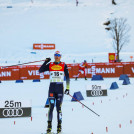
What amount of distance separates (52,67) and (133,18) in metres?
80.8

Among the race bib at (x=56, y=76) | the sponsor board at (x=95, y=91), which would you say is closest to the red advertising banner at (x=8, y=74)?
the sponsor board at (x=95, y=91)

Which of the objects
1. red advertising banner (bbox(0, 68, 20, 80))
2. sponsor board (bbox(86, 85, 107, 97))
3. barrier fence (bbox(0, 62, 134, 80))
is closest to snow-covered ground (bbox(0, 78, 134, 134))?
sponsor board (bbox(86, 85, 107, 97))

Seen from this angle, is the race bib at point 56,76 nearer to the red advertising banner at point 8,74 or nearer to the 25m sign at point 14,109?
the 25m sign at point 14,109

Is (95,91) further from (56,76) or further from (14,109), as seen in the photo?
(56,76)

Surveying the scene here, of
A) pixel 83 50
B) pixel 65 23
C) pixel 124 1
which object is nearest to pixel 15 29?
pixel 65 23

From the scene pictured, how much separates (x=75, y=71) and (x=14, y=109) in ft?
75.4

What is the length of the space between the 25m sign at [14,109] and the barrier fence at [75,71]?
22.5 m

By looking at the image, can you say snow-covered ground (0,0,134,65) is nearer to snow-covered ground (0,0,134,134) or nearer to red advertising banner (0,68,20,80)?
snow-covered ground (0,0,134,134)

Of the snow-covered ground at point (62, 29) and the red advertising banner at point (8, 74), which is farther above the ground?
the snow-covered ground at point (62, 29)

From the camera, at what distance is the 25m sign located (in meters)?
11.0

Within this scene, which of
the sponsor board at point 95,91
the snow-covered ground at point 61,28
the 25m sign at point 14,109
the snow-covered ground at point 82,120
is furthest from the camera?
the snow-covered ground at point 61,28

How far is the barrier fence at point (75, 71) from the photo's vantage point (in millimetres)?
33656

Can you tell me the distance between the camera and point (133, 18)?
87.8 m

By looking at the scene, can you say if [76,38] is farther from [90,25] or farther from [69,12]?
[69,12]
